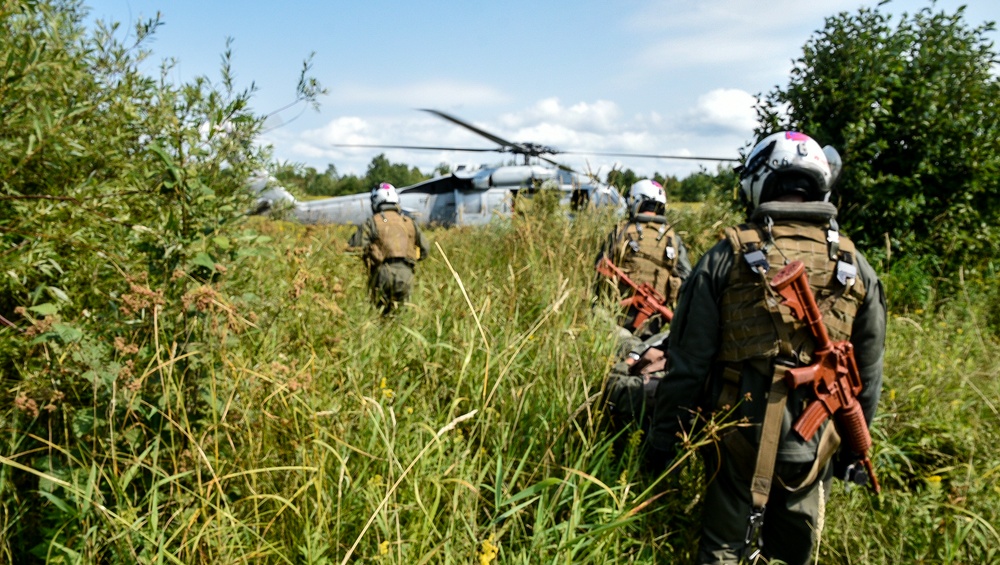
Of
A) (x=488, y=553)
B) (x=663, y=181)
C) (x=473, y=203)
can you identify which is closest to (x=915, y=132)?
(x=663, y=181)

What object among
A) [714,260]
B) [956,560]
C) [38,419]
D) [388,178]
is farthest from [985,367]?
[388,178]

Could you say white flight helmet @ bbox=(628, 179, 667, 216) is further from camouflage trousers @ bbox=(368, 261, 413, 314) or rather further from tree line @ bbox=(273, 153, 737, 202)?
camouflage trousers @ bbox=(368, 261, 413, 314)

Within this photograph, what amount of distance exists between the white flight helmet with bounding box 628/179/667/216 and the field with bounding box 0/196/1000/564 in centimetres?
170

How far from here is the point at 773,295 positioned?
2.24 meters

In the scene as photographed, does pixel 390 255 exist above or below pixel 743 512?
above

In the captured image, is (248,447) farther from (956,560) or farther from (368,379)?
(956,560)

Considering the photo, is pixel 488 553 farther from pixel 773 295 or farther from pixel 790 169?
pixel 790 169

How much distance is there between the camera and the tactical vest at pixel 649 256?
16.3 feet

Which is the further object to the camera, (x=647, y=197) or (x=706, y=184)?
(x=706, y=184)

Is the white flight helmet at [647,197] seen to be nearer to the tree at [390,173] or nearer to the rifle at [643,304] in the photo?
the rifle at [643,304]

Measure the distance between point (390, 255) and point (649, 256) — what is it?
2.77 m

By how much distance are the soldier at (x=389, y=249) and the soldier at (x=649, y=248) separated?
2.45m

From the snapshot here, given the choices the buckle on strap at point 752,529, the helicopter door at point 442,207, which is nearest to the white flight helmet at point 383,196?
the buckle on strap at point 752,529

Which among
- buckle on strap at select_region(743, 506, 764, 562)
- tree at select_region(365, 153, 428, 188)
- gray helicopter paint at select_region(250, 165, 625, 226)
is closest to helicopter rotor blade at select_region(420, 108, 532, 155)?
gray helicopter paint at select_region(250, 165, 625, 226)
